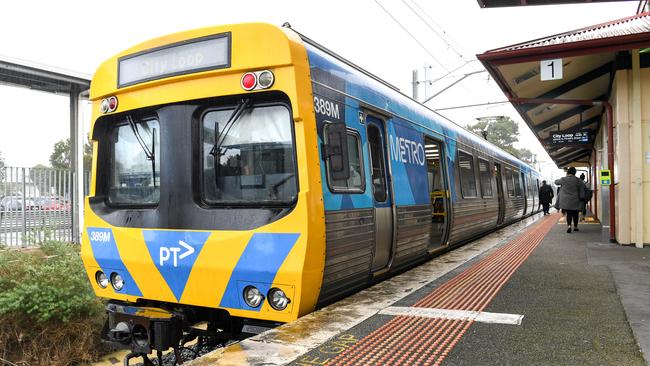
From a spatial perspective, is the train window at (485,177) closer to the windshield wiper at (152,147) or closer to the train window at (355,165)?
the train window at (355,165)

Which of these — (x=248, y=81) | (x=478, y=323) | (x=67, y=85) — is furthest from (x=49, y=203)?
(x=478, y=323)

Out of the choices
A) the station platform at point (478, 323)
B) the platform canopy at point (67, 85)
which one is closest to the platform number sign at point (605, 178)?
the station platform at point (478, 323)

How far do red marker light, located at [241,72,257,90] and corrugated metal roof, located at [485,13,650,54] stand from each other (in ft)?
19.2

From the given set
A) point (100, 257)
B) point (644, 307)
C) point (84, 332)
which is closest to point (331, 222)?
point (100, 257)

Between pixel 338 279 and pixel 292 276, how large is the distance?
740 millimetres

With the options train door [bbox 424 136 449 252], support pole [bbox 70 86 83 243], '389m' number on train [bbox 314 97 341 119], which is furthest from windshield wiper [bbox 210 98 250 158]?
support pole [bbox 70 86 83 243]

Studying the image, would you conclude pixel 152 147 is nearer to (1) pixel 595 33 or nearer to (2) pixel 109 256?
(2) pixel 109 256

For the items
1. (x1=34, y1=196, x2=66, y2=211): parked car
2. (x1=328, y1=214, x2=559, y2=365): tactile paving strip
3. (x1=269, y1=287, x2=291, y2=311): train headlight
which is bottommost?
(x1=328, y1=214, x2=559, y2=365): tactile paving strip

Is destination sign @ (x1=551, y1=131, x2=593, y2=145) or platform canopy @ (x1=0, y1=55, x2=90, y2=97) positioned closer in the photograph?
platform canopy @ (x1=0, y1=55, x2=90, y2=97)

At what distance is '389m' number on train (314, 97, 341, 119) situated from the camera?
412 centimetres

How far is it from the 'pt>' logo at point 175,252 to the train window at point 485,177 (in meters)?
7.79

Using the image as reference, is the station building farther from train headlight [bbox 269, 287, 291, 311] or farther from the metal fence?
the metal fence

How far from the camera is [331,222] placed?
4.07 meters

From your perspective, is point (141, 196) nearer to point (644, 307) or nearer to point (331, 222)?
point (331, 222)
